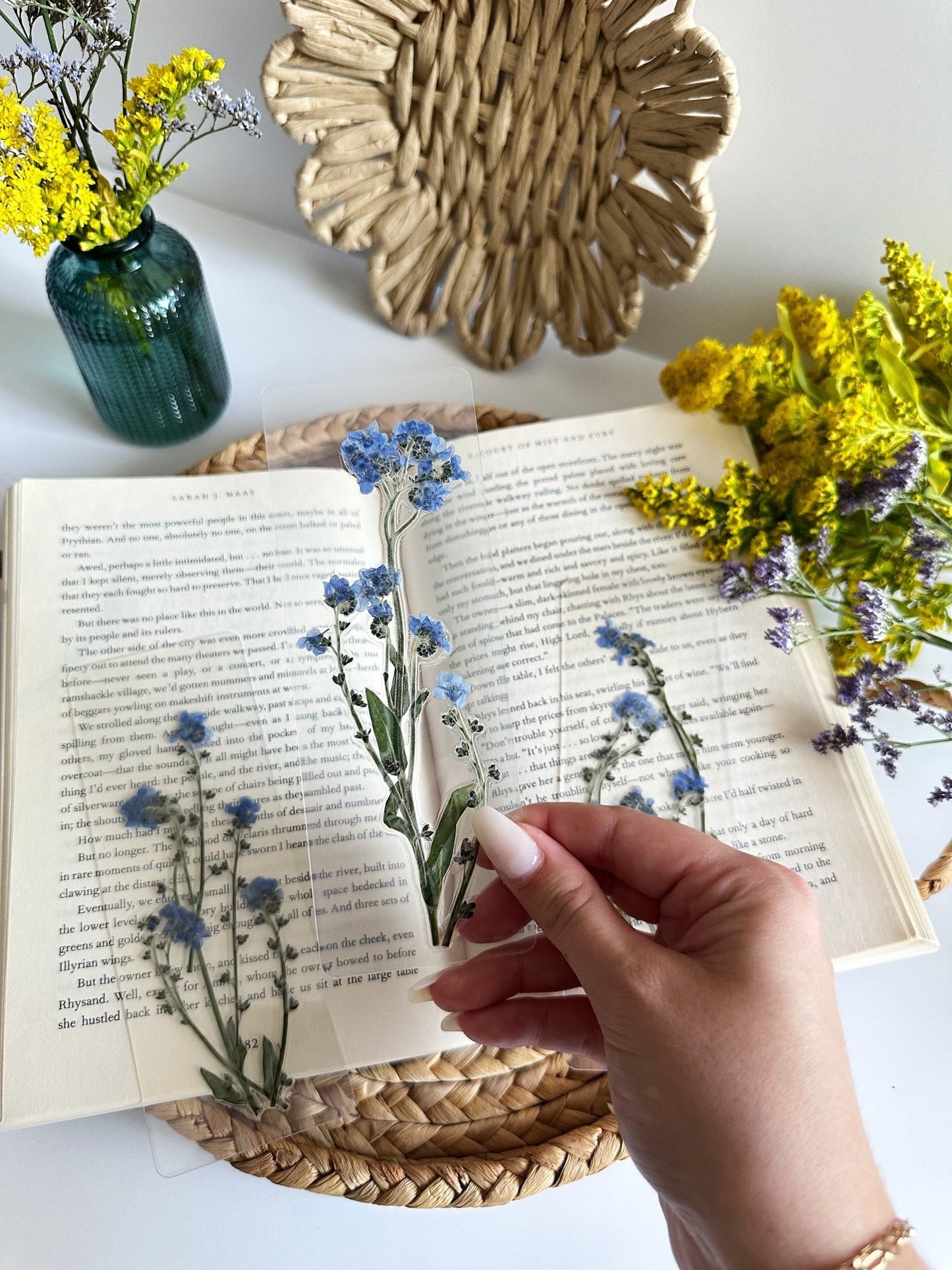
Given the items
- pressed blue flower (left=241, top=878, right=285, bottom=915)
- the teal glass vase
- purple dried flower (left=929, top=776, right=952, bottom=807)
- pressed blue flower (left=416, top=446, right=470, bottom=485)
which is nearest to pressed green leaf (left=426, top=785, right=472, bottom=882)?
pressed blue flower (left=241, top=878, right=285, bottom=915)

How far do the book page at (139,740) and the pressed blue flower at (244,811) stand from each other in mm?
24

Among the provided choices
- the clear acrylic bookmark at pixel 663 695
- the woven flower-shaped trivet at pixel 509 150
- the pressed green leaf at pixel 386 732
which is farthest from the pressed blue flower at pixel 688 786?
the woven flower-shaped trivet at pixel 509 150

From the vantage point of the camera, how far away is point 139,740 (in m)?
0.70

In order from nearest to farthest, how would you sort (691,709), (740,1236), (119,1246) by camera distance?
(740,1236)
(119,1246)
(691,709)

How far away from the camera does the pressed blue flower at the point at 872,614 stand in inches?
26.1

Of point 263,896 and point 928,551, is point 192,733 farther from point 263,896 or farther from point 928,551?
point 928,551

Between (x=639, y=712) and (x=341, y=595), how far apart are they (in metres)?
0.25

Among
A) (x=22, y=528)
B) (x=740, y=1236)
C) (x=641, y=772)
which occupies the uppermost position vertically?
(x=22, y=528)

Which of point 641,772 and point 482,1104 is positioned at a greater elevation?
point 641,772

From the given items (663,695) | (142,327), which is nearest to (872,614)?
(663,695)

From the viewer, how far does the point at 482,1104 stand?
25.3 inches

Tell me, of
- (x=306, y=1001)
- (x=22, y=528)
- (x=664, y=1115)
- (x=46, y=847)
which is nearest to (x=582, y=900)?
(x=664, y=1115)

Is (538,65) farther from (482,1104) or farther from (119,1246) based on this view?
(119,1246)

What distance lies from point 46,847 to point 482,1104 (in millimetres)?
349
